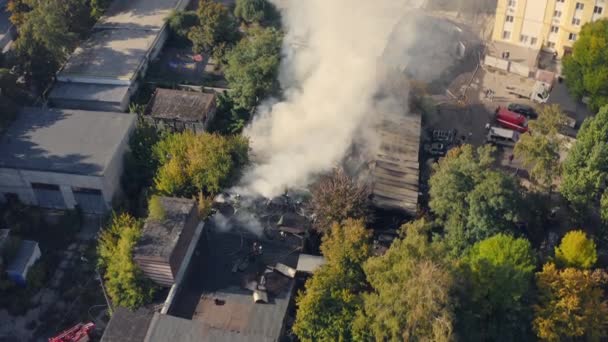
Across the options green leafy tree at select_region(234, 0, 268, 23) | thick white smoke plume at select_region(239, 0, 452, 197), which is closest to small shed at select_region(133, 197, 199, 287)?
thick white smoke plume at select_region(239, 0, 452, 197)

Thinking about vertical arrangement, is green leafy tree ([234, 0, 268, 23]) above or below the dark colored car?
above

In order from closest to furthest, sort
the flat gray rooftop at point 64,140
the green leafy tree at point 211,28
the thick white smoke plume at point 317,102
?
the thick white smoke plume at point 317,102
the flat gray rooftop at point 64,140
the green leafy tree at point 211,28

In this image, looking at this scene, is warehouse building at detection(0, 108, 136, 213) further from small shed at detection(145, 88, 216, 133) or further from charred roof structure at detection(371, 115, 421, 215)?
charred roof structure at detection(371, 115, 421, 215)

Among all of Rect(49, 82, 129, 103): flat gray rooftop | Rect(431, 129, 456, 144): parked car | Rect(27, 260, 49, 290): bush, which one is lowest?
Rect(27, 260, 49, 290): bush

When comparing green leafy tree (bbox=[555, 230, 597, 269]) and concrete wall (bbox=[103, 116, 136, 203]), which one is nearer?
green leafy tree (bbox=[555, 230, 597, 269])

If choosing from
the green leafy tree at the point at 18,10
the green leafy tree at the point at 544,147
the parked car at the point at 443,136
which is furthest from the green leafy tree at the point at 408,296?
the green leafy tree at the point at 18,10

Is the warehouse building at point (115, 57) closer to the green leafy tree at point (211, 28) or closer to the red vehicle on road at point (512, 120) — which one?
the green leafy tree at point (211, 28)

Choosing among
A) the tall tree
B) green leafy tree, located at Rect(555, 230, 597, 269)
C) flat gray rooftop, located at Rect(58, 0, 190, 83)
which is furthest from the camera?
flat gray rooftop, located at Rect(58, 0, 190, 83)
